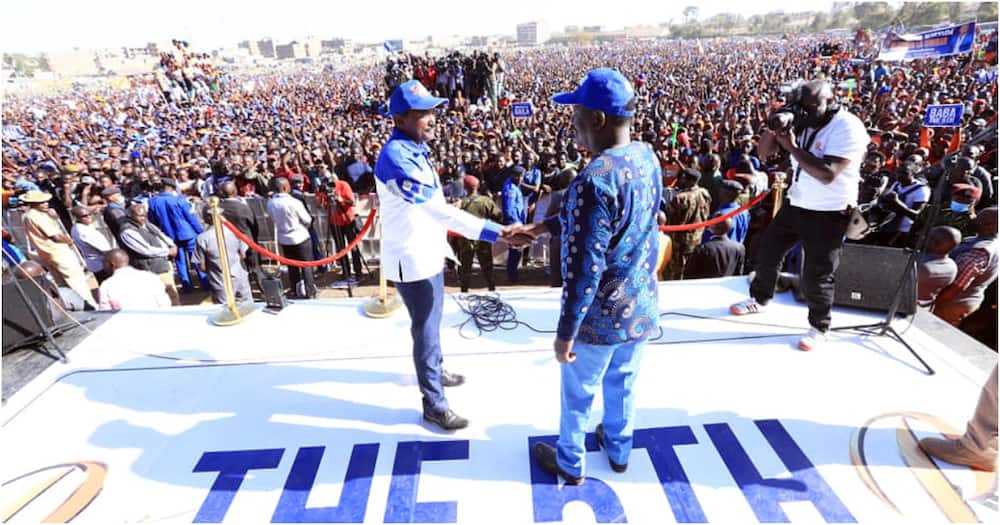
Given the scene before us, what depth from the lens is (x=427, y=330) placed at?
2.64 metres

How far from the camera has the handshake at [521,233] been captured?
107 inches

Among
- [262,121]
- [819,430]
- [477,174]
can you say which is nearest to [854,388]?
[819,430]

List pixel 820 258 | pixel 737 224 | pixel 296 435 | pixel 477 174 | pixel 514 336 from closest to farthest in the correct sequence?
pixel 296 435, pixel 820 258, pixel 514 336, pixel 737 224, pixel 477 174

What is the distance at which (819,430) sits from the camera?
2.61 meters

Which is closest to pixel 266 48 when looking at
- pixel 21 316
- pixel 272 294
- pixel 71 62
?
pixel 71 62

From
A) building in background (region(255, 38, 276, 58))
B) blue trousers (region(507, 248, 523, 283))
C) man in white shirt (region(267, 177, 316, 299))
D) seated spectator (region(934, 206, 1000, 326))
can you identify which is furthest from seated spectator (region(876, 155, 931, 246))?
Answer: building in background (region(255, 38, 276, 58))

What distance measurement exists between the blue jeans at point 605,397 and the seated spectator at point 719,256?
290 cm

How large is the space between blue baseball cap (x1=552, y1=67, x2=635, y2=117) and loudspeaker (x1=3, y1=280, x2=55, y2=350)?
4.26 m

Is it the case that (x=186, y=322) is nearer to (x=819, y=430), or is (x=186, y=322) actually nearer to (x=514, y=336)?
(x=514, y=336)

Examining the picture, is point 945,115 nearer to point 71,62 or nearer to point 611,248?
point 611,248

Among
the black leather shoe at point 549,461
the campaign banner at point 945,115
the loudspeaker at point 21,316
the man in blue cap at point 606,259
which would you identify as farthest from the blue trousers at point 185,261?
the campaign banner at point 945,115

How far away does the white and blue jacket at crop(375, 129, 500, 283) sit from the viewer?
239 cm

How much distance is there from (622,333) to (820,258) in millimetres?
1965

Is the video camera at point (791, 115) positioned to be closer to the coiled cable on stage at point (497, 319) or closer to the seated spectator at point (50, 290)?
the coiled cable on stage at point (497, 319)
